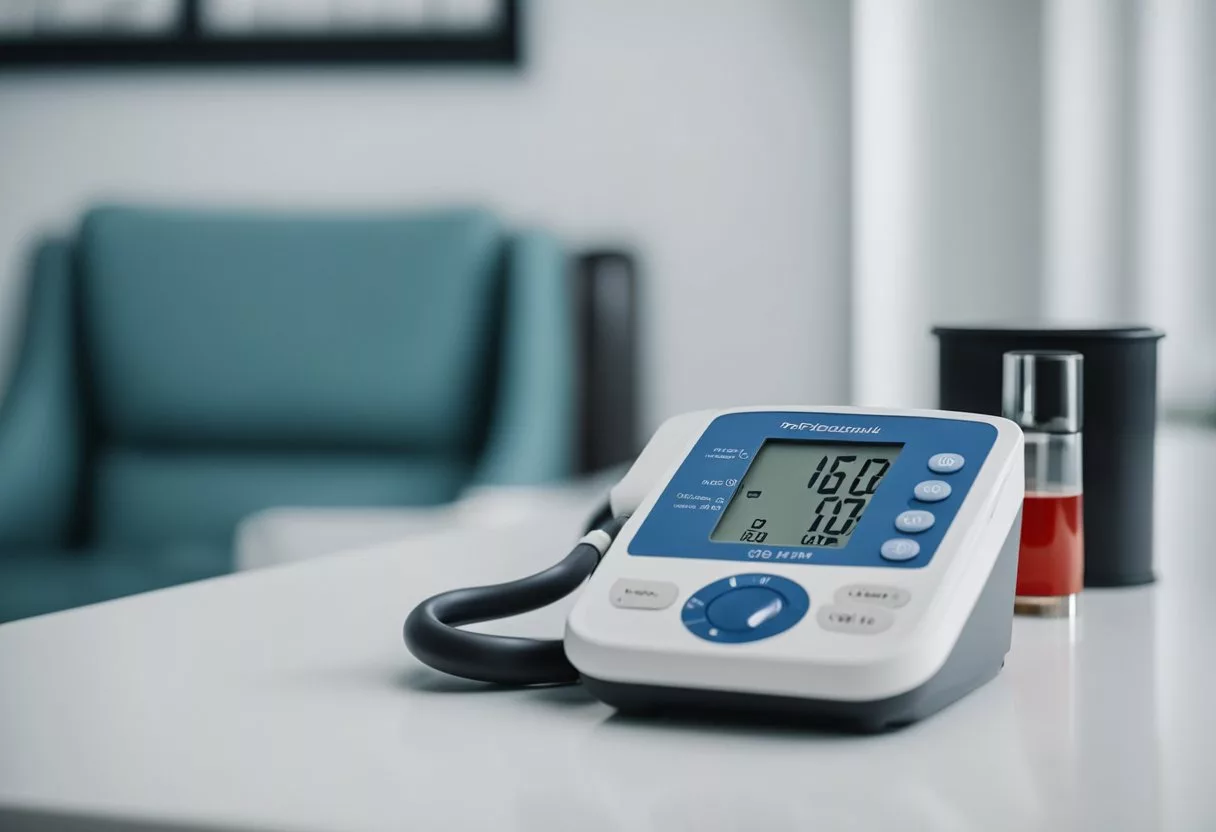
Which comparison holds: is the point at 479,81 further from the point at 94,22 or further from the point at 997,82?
the point at 997,82

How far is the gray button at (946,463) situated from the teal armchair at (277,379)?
75.6 inches

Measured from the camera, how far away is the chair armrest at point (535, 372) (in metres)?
2.45

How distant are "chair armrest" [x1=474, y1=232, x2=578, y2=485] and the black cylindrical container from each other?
167 centimetres

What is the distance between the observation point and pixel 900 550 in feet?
1.71

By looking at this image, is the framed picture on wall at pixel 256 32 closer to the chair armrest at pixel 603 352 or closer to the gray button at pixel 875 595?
the chair armrest at pixel 603 352

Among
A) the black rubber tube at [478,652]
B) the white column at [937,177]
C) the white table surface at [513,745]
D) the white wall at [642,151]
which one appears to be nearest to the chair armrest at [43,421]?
the white wall at [642,151]

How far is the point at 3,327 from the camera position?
10.1ft

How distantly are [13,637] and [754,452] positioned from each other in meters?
0.38

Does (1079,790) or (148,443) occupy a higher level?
(1079,790)

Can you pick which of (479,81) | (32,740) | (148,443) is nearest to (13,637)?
(32,740)

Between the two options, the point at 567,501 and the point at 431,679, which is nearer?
the point at 431,679

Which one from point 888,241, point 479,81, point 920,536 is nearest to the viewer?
point 920,536

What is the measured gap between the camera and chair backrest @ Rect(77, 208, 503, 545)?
2.56 m

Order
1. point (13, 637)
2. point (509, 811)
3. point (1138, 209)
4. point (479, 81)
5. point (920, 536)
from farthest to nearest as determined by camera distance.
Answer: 1. point (479, 81)
2. point (1138, 209)
3. point (13, 637)
4. point (920, 536)
5. point (509, 811)
